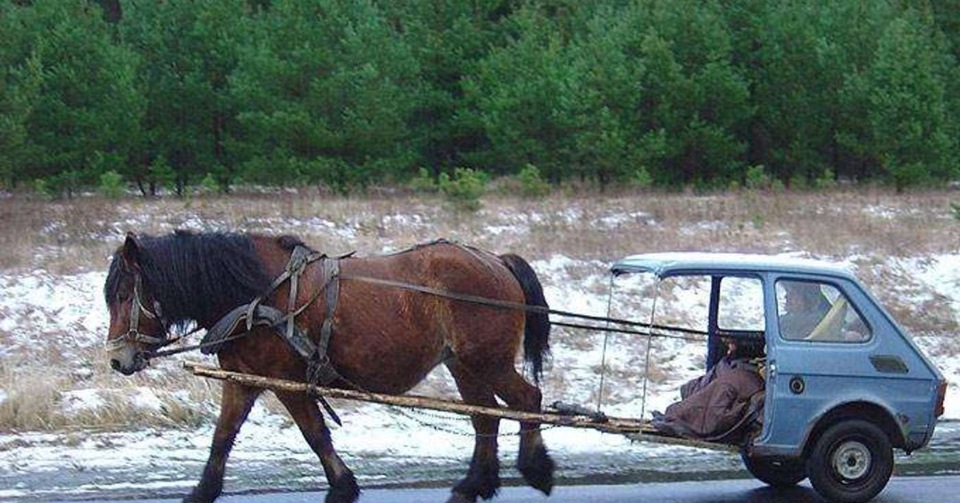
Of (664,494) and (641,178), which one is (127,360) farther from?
(641,178)

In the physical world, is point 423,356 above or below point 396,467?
above

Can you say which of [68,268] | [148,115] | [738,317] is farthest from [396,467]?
[148,115]

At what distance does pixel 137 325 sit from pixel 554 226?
13.8 meters

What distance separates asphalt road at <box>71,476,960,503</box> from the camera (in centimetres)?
860

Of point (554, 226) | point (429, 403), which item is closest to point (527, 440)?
point (429, 403)

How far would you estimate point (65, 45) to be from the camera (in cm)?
2409

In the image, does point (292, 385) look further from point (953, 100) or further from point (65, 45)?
point (953, 100)

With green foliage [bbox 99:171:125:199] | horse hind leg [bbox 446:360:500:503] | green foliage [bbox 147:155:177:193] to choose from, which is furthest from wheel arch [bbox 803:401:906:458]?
green foliage [bbox 147:155:177:193]

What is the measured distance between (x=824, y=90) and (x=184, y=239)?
24.0 metres

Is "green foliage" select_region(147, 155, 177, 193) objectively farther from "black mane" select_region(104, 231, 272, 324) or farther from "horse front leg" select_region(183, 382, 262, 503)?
"horse front leg" select_region(183, 382, 262, 503)

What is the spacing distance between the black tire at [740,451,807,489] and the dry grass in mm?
4217

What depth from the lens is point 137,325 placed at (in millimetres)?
7781

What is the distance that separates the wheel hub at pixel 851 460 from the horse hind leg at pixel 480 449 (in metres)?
2.24

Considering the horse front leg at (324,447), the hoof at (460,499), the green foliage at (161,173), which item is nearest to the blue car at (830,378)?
the hoof at (460,499)
